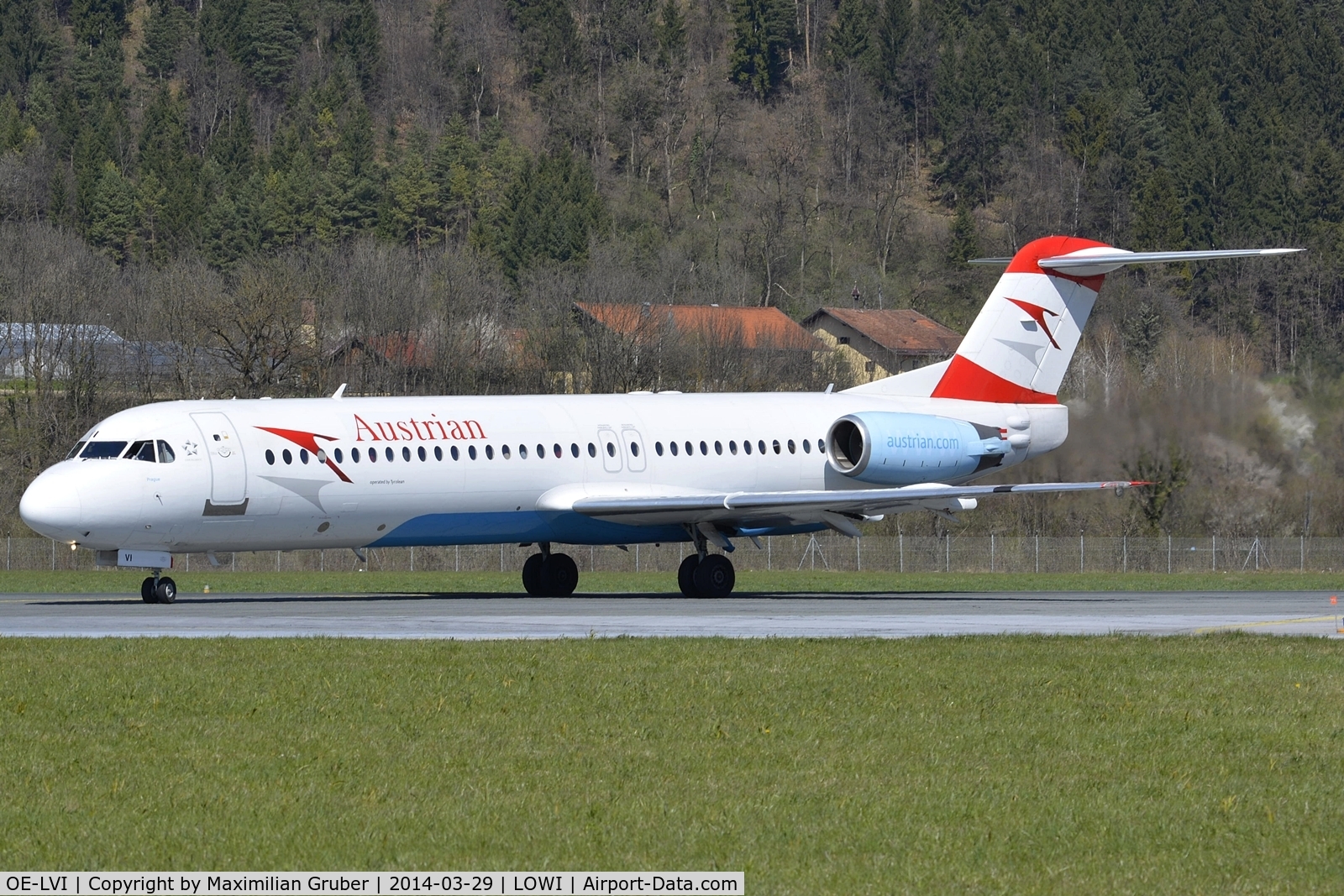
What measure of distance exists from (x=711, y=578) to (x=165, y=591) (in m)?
9.73

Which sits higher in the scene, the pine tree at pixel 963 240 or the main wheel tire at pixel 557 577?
the pine tree at pixel 963 240

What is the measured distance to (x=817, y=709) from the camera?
15820 millimetres

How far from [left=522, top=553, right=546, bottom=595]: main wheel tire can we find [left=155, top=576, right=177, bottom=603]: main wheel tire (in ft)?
24.3

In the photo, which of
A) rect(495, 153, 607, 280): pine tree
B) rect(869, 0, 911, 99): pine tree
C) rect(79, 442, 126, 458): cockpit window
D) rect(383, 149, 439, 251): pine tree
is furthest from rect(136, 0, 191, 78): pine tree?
rect(79, 442, 126, 458): cockpit window

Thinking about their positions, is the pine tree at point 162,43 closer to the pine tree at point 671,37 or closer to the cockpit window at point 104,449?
the pine tree at point 671,37

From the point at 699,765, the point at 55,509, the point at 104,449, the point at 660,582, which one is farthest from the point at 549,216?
the point at 699,765

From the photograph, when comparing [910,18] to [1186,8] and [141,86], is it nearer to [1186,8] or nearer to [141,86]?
[1186,8]

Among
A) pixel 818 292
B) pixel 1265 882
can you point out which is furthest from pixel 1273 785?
pixel 818 292

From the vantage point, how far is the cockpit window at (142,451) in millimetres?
30422

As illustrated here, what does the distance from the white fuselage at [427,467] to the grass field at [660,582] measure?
3960 mm

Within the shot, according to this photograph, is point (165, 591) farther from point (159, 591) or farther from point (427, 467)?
point (427, 467)

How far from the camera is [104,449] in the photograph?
3059 centimetres

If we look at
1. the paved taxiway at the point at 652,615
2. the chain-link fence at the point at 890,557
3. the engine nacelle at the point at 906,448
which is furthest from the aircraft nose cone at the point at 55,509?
the chain-link fence at the point at 890,557
